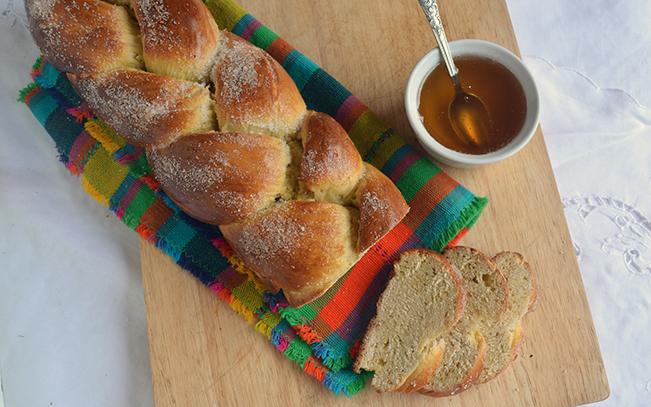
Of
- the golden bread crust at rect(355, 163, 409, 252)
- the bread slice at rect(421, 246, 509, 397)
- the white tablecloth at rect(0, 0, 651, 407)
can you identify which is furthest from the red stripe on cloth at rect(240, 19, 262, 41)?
the bread slice at rect(421, 246, 509, 397)

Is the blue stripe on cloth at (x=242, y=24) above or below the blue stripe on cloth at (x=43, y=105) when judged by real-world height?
below

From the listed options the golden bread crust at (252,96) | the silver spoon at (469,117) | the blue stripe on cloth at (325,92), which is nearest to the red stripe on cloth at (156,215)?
the golden bread crust at (252,96)

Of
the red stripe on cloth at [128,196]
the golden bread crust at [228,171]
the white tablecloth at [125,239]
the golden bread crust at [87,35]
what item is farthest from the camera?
the white tablecloth at [125,239]

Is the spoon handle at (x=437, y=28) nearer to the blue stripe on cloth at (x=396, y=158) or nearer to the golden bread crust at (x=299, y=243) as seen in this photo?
the blue stripe on cloth at (x=396, y=158)

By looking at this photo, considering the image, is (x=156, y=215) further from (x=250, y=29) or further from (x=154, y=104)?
(x=250, y=29)

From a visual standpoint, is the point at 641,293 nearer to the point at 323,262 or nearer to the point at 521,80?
the point at 521,80

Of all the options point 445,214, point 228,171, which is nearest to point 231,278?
point 228,171

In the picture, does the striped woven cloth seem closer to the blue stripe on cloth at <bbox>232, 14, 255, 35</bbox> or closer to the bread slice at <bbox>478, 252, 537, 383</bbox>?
the blue stripe on cloth at <bbox>232, 14, 255, 35</bbox>
